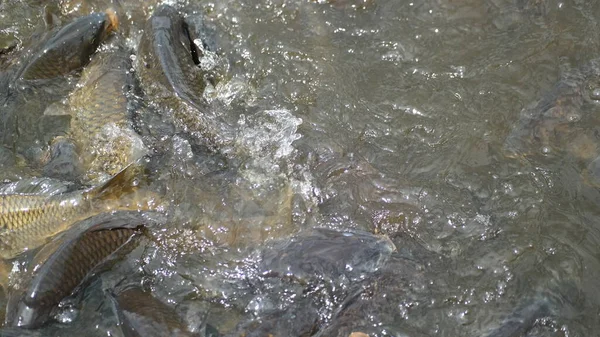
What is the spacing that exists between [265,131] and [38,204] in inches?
59.3

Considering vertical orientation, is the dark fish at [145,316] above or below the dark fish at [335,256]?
below

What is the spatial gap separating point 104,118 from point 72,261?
1.35m

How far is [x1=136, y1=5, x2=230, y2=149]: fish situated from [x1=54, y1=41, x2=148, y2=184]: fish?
19 cm

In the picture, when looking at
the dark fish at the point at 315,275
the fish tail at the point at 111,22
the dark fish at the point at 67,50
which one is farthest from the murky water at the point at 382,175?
the dark fish at the point at 67,50

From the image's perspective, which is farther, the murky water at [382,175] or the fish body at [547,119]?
the fish body at [547,119]

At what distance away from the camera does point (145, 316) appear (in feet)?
9.09

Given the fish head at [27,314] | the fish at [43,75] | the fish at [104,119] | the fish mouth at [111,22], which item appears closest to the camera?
the fish head at [27,314]

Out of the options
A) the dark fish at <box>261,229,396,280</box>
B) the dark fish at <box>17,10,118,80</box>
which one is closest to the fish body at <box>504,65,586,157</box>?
the dark fish at <box>261,229,396,280</box>

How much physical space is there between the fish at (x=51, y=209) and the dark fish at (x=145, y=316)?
0.64 meters

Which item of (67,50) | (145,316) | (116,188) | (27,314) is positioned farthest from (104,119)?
(145,316)

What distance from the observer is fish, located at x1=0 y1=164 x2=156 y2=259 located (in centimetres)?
349

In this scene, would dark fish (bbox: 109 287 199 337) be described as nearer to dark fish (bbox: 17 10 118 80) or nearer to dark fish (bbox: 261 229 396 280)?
dark fish (bbox: 261 229 396 280)

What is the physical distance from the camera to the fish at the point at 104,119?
3980mm

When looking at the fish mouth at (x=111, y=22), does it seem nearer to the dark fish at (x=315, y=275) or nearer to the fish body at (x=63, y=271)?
the fish body at (x=63, y=271)
